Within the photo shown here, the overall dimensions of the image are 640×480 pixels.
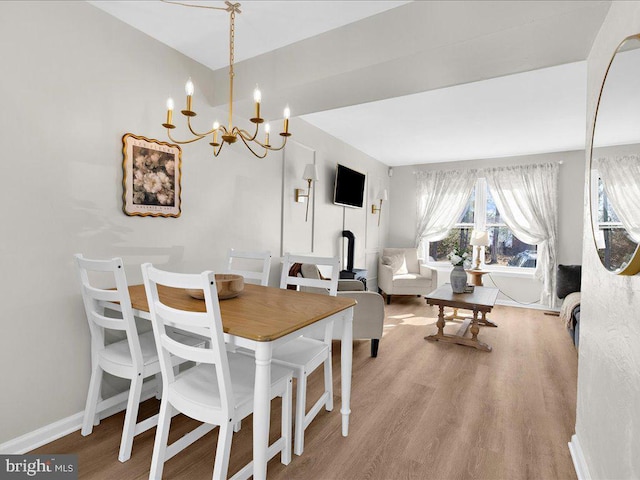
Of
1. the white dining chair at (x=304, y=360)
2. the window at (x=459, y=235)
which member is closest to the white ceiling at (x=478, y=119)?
the window at (x=459, y=235)

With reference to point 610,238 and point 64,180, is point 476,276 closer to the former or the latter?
point 610,238

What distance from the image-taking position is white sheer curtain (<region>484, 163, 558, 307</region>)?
539 centimetres

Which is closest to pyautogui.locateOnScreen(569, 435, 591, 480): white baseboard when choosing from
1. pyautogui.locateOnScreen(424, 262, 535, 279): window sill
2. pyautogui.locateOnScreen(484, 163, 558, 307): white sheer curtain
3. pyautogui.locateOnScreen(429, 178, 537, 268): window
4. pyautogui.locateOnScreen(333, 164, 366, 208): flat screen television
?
pyautogui.locateOnScreen(333, 164, 366, 208): flat screen television

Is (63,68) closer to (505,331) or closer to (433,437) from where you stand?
(433,437)

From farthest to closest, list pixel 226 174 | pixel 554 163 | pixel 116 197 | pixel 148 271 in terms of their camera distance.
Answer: pixel 554 163 < pixel 226 174 < pixel 116 197 < pixel 148 271

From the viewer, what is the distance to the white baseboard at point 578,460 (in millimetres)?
1654

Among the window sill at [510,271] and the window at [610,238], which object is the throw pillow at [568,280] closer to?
the window sill at [510,271]

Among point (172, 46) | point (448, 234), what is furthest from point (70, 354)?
point (448, 234)

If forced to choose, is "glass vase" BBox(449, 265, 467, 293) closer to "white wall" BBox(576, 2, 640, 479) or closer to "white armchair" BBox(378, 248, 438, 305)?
"white armchair" BBox(378, 248, 438, 305)

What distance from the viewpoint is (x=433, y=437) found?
204cm

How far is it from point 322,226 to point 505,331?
2.60 m

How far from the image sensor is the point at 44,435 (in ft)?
6.33

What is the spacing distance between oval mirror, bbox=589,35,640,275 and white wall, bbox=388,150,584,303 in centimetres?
462

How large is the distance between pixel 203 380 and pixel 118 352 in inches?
26.3
